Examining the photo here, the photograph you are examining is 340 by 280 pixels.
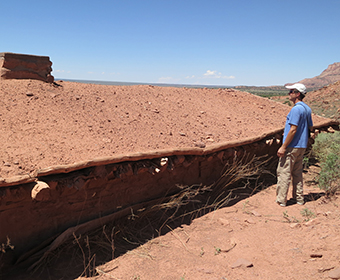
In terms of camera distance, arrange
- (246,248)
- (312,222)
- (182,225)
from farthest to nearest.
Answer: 1. (182,225)
2. (312,222)
3. (246,248)

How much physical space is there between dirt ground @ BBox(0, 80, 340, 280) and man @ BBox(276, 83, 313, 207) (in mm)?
352

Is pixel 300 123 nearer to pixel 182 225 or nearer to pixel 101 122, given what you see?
pixel 182 225

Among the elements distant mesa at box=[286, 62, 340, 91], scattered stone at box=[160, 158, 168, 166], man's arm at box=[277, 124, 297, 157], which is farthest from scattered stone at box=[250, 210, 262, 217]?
distant mesa at box=[286, 62, 340, 91]

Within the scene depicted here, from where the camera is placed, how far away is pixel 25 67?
477cm

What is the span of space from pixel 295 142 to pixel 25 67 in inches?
173

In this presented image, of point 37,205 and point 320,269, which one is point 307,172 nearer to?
point 320,269

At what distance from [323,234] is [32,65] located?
4.92 meters

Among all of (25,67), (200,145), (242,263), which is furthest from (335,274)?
(25,67)

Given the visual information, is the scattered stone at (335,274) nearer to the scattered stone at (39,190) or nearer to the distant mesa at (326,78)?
the scattered stone at (39,190)

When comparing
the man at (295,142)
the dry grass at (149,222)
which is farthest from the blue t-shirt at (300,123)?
the dry grass at (149,222)

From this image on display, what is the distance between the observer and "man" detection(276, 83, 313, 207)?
3992mm

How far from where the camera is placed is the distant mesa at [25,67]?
4.56 meters

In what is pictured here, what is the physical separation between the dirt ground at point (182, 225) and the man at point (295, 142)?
0.35m

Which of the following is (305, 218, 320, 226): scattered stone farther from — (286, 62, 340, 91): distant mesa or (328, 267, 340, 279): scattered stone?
(286, 62, 340, 91): distant mesa
